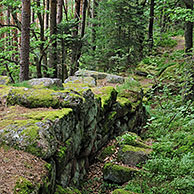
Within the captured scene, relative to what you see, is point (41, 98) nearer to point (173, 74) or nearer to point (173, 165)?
point (173, 165)

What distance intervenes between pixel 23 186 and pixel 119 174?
3.71 metres

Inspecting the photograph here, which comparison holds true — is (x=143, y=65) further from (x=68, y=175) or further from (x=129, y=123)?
(x=68, y=175)

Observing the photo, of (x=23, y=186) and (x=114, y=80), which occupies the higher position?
(x=114, y=80)

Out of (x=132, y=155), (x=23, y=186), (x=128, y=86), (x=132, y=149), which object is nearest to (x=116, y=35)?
(x=128, y=86)

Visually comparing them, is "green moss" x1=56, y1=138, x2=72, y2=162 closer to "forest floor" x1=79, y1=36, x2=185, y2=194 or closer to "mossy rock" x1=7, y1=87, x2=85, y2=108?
"mossy rock" x1=7, y1=87, x2=85, y2=108

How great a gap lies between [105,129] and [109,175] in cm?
206

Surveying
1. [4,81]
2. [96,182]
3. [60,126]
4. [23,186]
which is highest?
[4,81]

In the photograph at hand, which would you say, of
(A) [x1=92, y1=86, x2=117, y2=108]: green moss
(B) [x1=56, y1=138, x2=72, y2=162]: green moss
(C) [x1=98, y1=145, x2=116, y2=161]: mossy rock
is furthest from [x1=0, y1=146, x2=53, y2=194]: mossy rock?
(A) [x1=92, y1=86, x2=117, y2=108]: green moss

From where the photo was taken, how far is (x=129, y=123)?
908 cm

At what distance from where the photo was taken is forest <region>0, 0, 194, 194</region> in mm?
5008

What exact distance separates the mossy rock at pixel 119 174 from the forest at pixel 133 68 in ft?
0.45

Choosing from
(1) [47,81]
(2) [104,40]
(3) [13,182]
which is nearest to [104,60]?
(2) [104,40]

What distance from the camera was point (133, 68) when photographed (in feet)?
48.4

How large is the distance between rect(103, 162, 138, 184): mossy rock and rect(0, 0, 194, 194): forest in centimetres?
14
